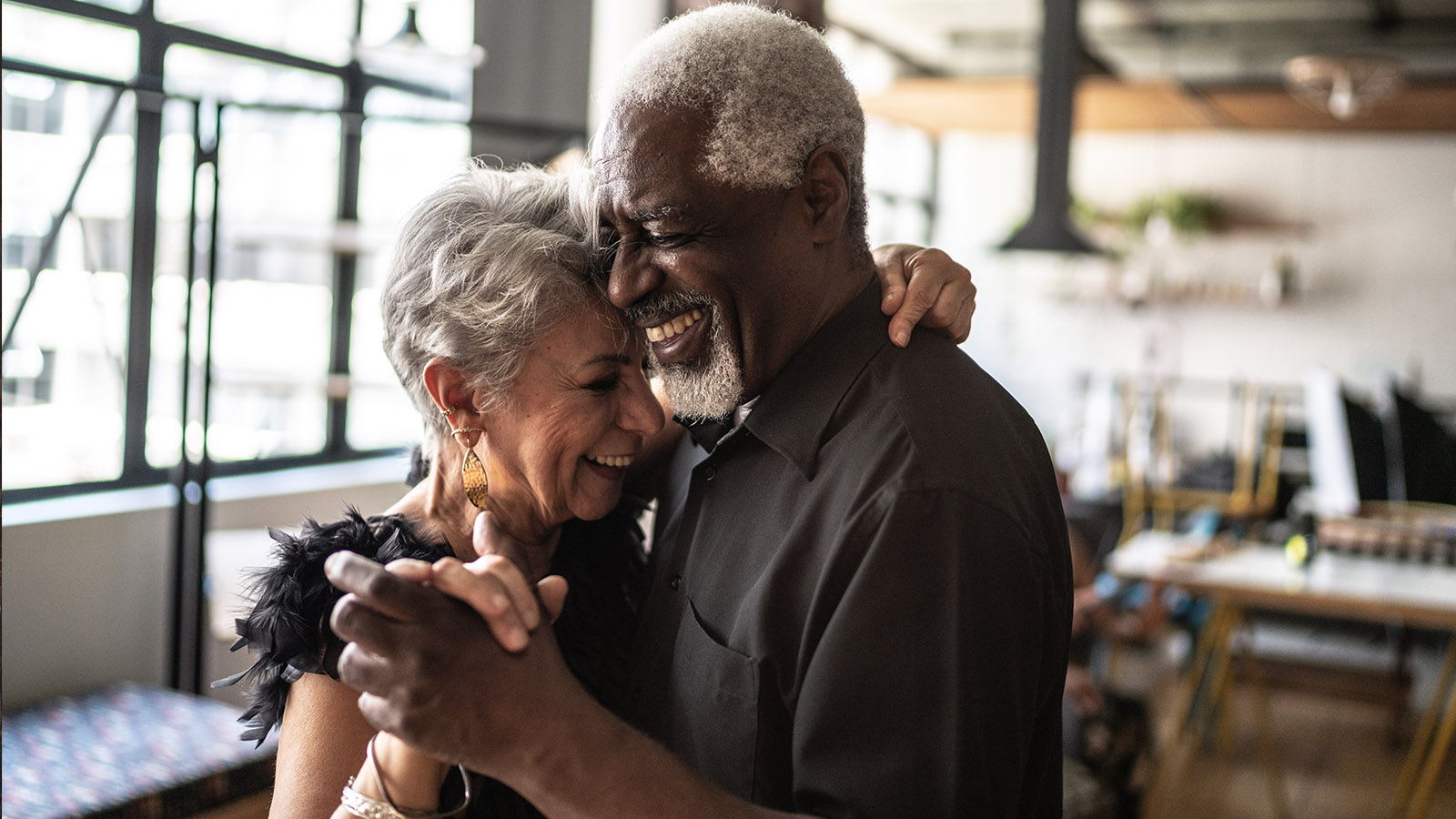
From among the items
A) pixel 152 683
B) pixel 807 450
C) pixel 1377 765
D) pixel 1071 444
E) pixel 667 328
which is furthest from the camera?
pixel 1071 444

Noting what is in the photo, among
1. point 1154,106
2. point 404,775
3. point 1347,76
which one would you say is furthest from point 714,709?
point 1154,106

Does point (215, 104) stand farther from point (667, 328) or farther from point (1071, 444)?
point (1071, 444)

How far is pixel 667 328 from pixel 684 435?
365mm

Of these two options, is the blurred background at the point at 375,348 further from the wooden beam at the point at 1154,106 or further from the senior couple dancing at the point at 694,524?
the senior couple dancing at the point at 694,524

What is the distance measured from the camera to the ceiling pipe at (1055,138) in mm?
5301

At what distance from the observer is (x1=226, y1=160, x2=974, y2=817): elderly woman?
4.08ft

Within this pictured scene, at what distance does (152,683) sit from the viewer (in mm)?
3896

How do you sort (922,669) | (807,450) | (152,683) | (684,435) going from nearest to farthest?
1. (922,669)
2. (807,450)
3. (684,435)
4. (152,683)

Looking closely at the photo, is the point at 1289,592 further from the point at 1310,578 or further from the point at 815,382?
the point at 815,382

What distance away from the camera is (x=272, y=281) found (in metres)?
5.16

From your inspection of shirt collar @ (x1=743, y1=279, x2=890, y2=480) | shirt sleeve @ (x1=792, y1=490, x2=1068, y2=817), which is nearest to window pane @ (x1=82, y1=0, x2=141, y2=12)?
shirt collar @ (x1=743, y1=279, x2=890, y2=480)

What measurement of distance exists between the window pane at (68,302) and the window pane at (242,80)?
312mm

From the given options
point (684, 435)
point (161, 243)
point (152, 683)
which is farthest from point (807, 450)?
point (161, 243)

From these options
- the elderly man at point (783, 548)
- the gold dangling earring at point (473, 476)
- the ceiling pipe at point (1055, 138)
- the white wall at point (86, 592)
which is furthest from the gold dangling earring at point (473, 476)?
the ceiling pipe at point (1055, 138)
